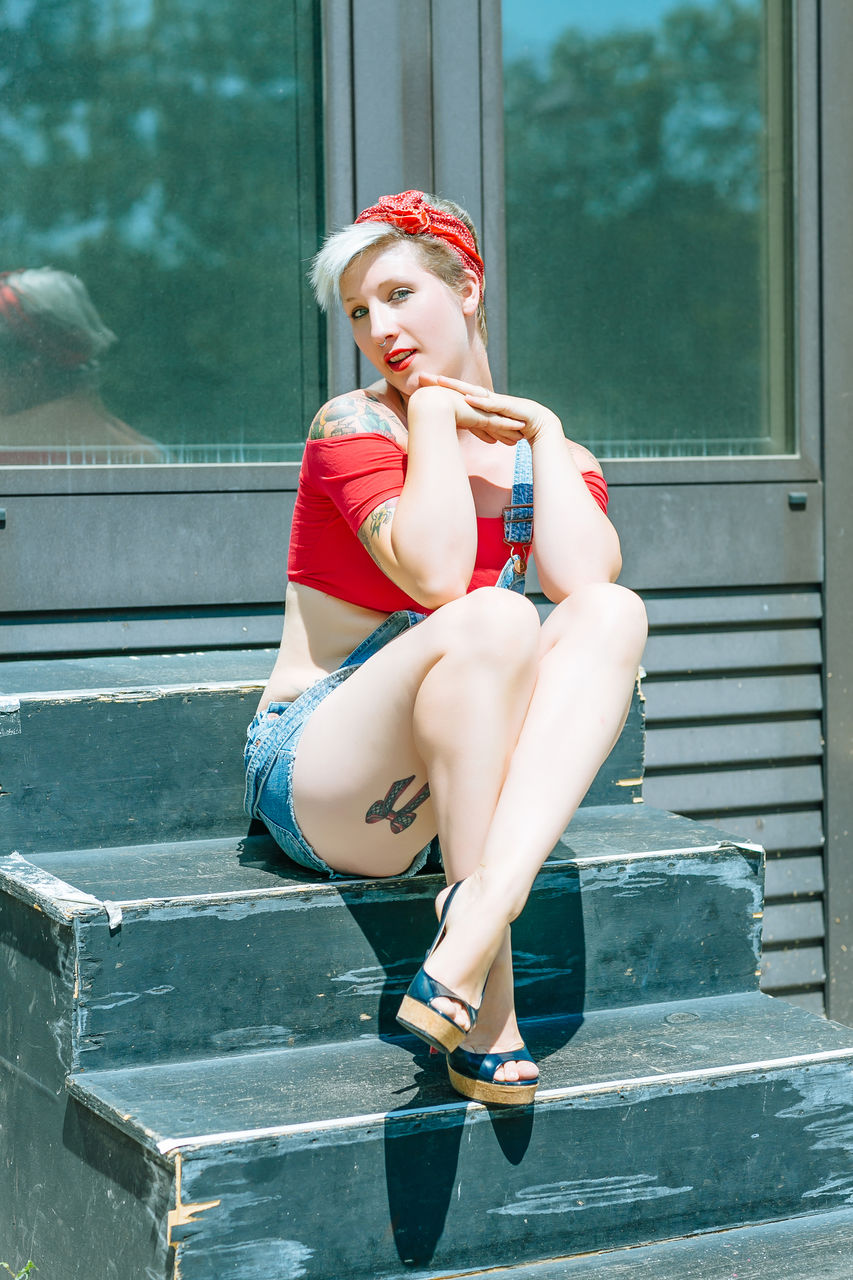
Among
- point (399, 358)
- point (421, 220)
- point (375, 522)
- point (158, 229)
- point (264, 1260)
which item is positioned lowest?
point (264, 1260)

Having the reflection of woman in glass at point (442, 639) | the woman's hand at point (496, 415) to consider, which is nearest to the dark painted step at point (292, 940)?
the reflection of woman in glass at point (442, 639)

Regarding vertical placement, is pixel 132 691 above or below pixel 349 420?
below

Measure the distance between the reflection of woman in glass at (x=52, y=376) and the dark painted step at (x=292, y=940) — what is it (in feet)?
3.80

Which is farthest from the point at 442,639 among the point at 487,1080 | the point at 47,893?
the point at 47,893

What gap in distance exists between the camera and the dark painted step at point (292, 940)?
207 cm

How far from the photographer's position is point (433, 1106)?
1918 mm

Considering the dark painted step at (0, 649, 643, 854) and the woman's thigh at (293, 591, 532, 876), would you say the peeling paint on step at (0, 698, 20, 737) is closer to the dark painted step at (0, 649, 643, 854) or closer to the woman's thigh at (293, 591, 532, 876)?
the dark painted step at (0, 649, 643, 854)

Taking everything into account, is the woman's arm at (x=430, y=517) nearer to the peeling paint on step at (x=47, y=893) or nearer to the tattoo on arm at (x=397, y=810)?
the tattoo on arm at (x=397, y=810)

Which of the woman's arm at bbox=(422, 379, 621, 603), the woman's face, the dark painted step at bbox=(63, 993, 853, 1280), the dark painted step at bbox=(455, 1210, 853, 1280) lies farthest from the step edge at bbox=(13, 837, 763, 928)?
the woman's face

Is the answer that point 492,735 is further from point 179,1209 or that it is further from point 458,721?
point 179,1209

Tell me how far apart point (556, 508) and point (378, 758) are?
52cm

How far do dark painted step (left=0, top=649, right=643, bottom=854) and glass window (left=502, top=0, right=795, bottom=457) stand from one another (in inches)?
57.1

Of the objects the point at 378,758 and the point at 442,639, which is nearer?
the point at 442,639

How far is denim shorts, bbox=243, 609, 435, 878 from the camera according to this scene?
7.38 ft
